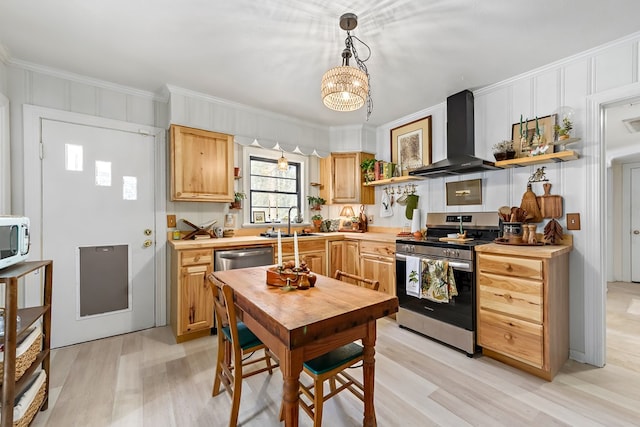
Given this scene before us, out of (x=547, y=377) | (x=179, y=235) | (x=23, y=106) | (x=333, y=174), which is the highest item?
(x=23, y=106)

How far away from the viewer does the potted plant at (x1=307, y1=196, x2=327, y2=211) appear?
13.7 ft

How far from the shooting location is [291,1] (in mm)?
1772

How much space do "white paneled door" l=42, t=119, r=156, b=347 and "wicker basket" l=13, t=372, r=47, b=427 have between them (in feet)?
3.73

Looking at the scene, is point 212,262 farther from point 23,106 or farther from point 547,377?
point 547,377

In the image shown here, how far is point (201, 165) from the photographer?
3098 mm

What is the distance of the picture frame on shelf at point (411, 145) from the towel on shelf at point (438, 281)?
4.83 feet

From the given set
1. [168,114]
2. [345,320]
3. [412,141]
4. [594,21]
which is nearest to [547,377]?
[345,320]

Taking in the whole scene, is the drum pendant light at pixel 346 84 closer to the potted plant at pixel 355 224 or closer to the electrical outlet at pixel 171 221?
the electrical outlet at pixel 171 221

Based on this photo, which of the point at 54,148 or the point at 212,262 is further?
the point at 212,262

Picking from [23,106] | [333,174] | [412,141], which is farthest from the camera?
[333,174]

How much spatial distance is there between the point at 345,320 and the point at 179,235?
2.48 meters

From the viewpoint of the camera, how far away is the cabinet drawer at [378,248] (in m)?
3.24

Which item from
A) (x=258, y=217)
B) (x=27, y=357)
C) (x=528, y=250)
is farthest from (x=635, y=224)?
(x=27, y=357)

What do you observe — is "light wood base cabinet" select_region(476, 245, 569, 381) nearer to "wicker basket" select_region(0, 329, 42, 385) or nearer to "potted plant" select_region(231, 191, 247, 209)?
"potted plant" select_region(231, 191, 247, 209)
